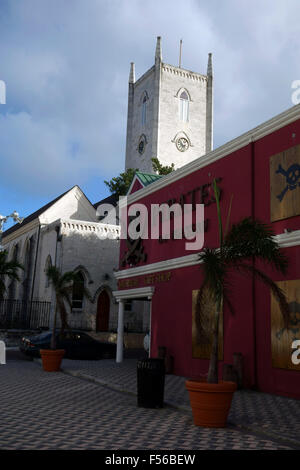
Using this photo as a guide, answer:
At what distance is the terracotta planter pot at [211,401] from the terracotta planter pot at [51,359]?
9.23 metres

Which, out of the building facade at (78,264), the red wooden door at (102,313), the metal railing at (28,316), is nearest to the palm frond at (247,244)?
the building facade at (78,264)

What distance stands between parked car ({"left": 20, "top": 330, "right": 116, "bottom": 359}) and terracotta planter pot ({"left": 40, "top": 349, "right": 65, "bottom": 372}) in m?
3.31

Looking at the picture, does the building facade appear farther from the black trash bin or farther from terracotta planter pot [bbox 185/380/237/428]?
terracotta planter pot [bbox 185/380/237/428]

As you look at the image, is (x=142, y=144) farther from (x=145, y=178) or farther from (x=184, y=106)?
(x=145, y=178)

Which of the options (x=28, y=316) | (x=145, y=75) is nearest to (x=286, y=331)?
(x=28, y=316)

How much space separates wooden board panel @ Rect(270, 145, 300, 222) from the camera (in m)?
11.9

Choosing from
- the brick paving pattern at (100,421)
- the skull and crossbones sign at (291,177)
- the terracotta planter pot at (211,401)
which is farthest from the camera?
the skull and crossbones sign at (291,177)

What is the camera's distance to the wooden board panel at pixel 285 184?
39.2ft

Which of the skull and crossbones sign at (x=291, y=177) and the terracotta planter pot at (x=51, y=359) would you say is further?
the terracotta planter pot at (x=51, y=359)

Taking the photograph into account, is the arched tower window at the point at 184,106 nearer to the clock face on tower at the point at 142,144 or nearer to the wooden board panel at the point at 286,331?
the clock face on tower at the point at 142,144
